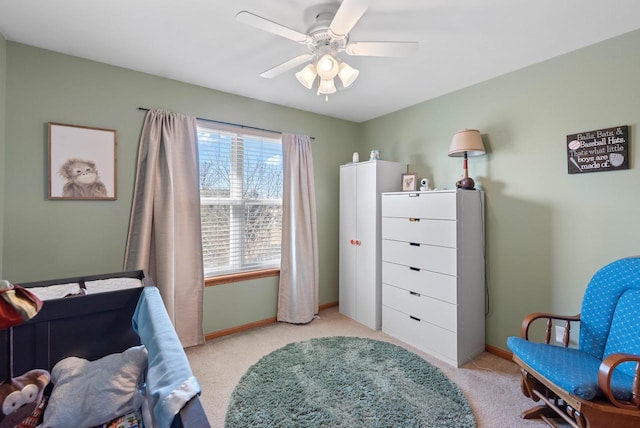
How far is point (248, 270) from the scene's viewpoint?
3.08m

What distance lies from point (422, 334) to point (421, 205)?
1.16 m

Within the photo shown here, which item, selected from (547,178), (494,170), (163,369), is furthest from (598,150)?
(163,369)

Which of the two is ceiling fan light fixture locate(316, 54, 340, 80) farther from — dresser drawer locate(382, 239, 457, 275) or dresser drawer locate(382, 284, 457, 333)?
dresser drawer locate(382, 284, 457, 333)

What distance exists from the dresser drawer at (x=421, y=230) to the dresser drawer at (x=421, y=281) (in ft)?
0.90

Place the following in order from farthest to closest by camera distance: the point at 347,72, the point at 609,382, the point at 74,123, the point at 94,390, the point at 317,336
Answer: the point at 317,336
the point at 74,123
the point at 347,72
the point at 609,382
the point at 94,390

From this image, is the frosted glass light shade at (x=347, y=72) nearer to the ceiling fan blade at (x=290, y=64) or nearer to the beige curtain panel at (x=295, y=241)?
the ceiling fan blade at (x=290, y=64)

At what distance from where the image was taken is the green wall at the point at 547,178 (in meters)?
1.90

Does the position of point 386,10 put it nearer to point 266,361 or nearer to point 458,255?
point 458,255

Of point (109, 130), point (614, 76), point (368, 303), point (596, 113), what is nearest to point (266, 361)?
point (368, 303)

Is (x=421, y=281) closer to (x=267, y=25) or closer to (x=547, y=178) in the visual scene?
(x=547, y=178)

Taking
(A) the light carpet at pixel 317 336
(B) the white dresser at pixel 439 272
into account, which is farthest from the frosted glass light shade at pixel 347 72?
(A) the light carpet at pixel 317 336

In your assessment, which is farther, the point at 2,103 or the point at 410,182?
the point at 410,182

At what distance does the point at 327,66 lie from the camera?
1.67 meters

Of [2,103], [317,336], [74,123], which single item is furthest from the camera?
[317,336]
